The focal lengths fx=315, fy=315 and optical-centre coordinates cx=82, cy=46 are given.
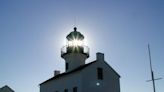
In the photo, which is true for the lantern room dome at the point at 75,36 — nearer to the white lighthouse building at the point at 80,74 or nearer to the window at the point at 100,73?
the white lighthouse building at the point at 80,74

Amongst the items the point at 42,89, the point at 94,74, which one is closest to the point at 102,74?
the point at 94,74

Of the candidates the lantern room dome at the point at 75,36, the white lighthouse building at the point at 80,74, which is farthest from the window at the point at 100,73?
the lantern room dome at the point at 75,36

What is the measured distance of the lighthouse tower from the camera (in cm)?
4062

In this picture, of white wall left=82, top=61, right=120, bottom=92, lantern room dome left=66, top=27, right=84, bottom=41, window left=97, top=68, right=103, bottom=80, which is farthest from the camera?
lantern room dome left=66, top=27, right=84, bottom=41

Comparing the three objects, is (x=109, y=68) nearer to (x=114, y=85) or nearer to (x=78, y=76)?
→ (x=114, y=85)

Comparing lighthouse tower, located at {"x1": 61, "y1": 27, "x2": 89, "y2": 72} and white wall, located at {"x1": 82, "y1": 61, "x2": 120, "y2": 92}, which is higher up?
lighthouse tower, located at {"x1": 61, "y1": 27, "x2": 89, "y2": 72}

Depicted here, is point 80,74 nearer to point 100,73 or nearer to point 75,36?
point 100,73

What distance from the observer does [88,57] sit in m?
41.4

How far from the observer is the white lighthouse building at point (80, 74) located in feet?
117

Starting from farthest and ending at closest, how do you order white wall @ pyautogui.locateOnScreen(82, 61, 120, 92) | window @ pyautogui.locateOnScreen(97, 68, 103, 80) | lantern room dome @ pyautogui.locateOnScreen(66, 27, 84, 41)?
lantern room dome @ pyautogui.locateOnScreen(66, 27, 84, 41) < window @ pyautogui.locateOnScreen(97, 68, 103, 80) < white wall @ pyautogui.locateOnScreen(82, 61, 120, 92)

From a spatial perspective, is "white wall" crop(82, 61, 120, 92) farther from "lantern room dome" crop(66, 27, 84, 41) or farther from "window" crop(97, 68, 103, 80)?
"lantern room dome" crop(66, 27, 84, 41)

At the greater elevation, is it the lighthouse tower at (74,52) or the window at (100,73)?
the lighthouse tower at (74,52)

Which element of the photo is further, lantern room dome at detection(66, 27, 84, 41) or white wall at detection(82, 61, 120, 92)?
lantern room dome at detection(66, 27, 84, 41)

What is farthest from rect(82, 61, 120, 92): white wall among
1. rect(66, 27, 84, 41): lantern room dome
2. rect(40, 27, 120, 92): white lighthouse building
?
rect(66, 27, 84, 41): lantern room dome
